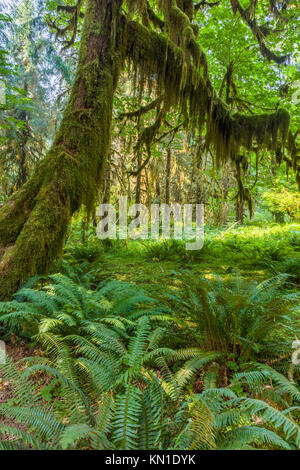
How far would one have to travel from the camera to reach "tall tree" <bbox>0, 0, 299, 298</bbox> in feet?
9.14

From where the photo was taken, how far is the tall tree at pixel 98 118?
2.79 metres

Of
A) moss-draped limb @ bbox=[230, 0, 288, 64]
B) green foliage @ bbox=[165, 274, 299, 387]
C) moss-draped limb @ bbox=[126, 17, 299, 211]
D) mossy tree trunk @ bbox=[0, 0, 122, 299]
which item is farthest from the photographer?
moss-draped limb @ bbox=[230, 0, 288, 64]

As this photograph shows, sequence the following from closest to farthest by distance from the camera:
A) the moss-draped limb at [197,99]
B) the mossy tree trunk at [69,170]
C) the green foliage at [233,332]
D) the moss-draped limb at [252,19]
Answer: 1. the green foliage at [233,332]
2. the mossy tree trunk at [69,170]
3. the moss-draped limb at [197,99]
4. the moss-draped limb at [252,19]

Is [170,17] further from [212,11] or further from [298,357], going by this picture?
[298,357]

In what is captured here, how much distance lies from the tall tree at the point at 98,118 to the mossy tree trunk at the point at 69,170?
1cm

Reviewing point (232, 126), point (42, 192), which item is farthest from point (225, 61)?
point (42, 192)

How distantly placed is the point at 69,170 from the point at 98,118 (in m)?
0.87

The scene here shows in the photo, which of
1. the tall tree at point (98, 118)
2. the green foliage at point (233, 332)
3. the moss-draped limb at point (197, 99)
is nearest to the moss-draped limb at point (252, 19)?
the tall tree at point (98, 118)

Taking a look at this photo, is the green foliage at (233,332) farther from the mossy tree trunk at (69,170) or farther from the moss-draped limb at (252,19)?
the moss-draped limb at (252,19)

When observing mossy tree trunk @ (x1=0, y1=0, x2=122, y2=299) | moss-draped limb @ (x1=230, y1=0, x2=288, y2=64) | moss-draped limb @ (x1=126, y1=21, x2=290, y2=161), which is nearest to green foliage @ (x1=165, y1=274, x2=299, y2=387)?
mossy tree trunk @ (x1=0, y1=0, x2=122, y2=299)

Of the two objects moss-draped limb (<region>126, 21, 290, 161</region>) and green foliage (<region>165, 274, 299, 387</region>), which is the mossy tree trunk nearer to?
moss-draped limb (<region>126, 21, 290, 161</region>)

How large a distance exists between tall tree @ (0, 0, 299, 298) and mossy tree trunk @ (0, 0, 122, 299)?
0.03 feet

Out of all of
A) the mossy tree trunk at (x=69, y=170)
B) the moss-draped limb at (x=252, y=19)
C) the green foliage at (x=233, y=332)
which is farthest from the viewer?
Answer: the moss-draped limb at (x=252, y=19)

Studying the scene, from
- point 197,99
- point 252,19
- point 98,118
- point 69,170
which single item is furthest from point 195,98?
point 252,19
